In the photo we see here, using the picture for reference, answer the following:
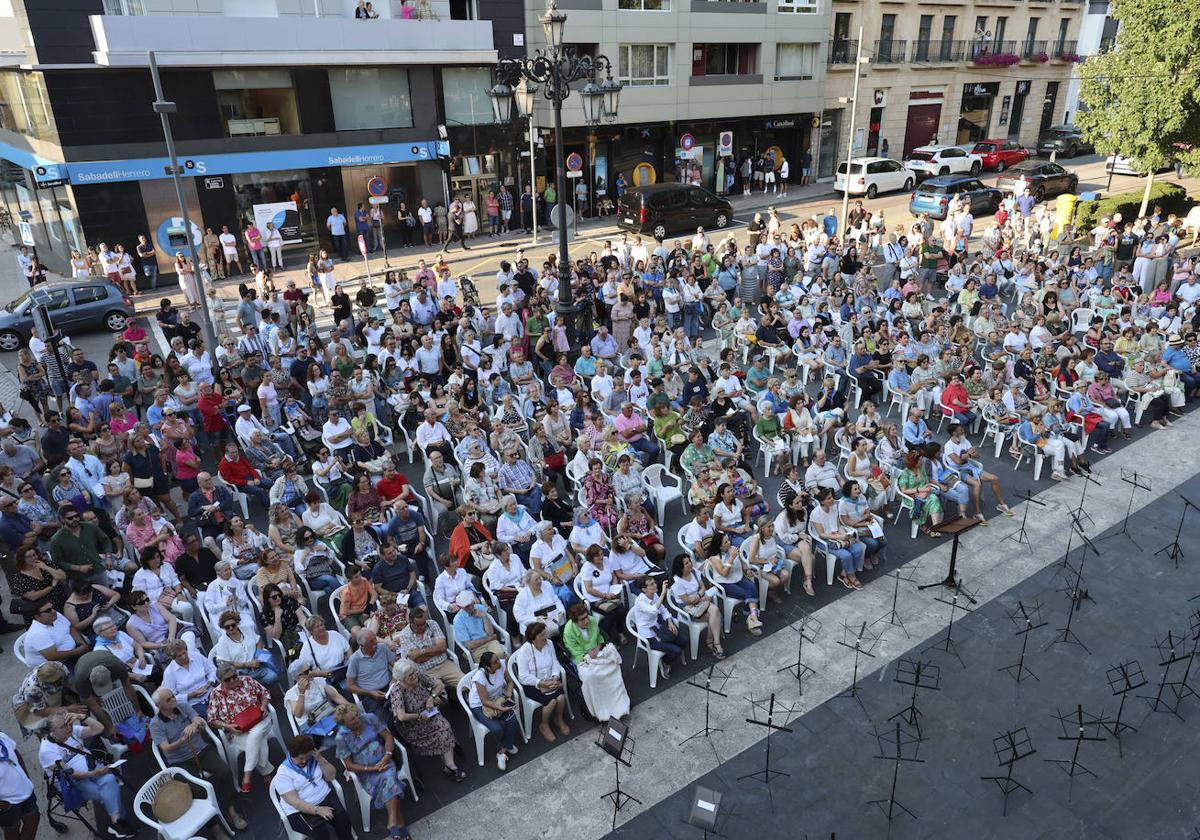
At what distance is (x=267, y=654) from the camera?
7.78m

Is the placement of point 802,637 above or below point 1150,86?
below

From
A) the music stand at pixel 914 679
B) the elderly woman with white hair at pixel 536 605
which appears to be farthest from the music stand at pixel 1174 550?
Answer: the elderly woman with white hair at pixel 536 605

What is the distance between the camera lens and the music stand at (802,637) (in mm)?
8359

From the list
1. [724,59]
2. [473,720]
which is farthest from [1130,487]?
[724,59]

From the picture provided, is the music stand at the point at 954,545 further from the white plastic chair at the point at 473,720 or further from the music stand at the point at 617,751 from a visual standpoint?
the white plastic chair at the point at 473,720

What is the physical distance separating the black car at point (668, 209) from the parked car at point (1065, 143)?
74.8 ft

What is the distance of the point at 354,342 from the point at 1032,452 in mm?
11436

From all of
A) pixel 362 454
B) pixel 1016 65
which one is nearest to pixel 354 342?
pixel 362 454

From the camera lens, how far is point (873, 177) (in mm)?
34469

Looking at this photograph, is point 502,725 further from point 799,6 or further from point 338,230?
point 799,6

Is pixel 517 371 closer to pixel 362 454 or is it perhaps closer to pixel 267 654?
pixel 362 454

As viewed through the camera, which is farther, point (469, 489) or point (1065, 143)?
point (1065, 143)

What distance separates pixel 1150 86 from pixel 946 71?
68.4ft

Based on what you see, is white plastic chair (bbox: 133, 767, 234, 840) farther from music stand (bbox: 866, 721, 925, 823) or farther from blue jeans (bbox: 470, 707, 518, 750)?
music stand (bbox: 866, 721, 925, 823)
